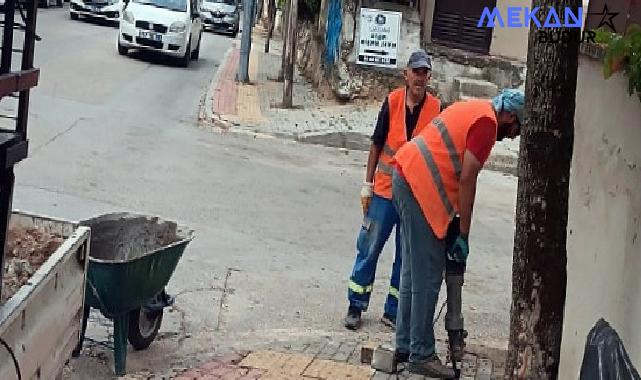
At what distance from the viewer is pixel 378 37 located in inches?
663

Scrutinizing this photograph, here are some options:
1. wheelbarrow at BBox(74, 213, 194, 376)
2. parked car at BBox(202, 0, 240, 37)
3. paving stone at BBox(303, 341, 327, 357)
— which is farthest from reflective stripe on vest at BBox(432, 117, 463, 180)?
parked car at BBox(202, 0, 240, 37)

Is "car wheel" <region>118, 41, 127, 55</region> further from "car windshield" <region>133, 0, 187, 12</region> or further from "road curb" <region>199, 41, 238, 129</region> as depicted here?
"road curb" <region>199, 41, 238, 129</region>

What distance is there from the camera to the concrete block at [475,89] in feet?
54.9

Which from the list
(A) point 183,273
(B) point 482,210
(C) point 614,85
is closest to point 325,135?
(B) point 482,210

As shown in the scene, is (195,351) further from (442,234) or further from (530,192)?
(530,192)

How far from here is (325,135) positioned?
1480 centimetres

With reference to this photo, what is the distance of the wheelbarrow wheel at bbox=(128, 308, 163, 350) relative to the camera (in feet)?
19.5

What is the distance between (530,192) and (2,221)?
212 centimetres

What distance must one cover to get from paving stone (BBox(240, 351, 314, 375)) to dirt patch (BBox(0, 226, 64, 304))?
1.46 m

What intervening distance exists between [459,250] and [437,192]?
37 cm

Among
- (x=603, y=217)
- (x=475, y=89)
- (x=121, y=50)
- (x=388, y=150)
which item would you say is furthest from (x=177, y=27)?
(x=603, y=217)

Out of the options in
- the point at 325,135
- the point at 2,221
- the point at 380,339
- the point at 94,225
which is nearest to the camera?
the point at 2,221

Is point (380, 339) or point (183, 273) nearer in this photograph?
point (380, 339)

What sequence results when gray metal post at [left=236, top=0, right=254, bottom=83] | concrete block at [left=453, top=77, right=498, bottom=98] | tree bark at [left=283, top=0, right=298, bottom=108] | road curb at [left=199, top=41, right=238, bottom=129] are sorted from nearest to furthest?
road curb at [left=199, top=41, right=238, bottom=129], concrete block at [left=453, top=77, right=498, bottom=98], tree bark at [left=283, top=0, right=298, bottom=108], gray metal post at [left=236, top=0, right=254, bottom=83]
